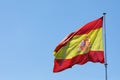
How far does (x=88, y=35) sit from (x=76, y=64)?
2.37 metres

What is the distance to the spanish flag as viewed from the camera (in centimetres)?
3744

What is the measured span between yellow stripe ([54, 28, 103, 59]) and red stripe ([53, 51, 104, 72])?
0.34 metres

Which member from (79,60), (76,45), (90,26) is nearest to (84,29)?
(90,26)

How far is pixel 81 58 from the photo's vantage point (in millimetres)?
37531

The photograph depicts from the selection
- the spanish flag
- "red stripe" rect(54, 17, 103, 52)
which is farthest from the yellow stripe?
"red stripe" rect(54, 17, 103, 52)

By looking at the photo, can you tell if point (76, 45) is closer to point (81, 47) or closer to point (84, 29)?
point (81, 47)

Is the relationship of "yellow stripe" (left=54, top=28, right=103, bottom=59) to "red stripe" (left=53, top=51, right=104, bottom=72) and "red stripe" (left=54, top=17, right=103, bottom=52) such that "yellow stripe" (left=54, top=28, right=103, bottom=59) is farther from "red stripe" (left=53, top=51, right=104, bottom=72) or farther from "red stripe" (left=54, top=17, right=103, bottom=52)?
"red stripe" (left=53, top=51, right=104, bottom=72)

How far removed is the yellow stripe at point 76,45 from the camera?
37.8 metres

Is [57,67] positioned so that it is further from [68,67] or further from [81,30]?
[81,30]

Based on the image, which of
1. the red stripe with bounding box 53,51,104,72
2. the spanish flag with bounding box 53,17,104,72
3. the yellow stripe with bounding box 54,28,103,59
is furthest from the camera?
the yellow stripe with bounding box 54,28,103,59

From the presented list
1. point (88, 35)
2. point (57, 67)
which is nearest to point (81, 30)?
point (88, 35)

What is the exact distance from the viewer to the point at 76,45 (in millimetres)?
38562

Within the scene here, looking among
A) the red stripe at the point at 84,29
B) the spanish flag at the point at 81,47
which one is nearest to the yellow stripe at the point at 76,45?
the spanish flag at the point at 81,47

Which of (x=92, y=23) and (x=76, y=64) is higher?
(x=92, y=23)
